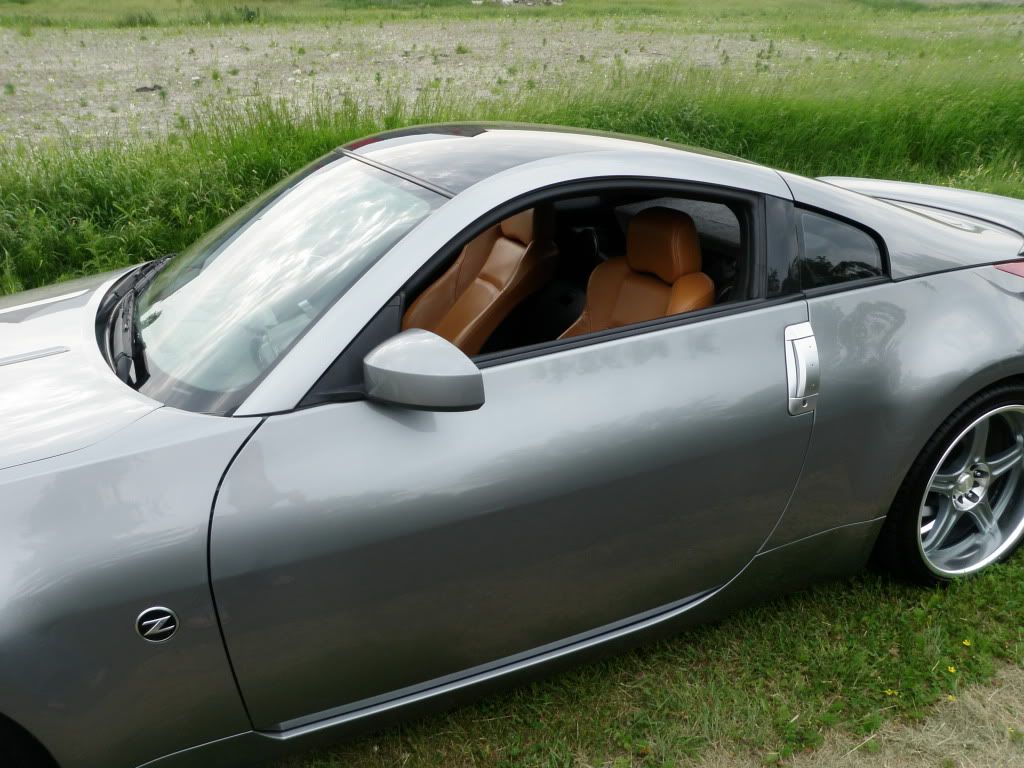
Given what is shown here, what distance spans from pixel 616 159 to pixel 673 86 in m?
6.24

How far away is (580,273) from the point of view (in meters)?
3.01

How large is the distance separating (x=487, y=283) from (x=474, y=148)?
65 centimetres

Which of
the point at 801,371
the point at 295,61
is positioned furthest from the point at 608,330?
the point at 295,61

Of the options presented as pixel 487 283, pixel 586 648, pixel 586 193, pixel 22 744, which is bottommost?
pixel 586 648

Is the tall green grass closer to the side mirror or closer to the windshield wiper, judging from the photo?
the windshield wiper

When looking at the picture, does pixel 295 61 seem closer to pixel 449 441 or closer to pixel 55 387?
pixel 55 387

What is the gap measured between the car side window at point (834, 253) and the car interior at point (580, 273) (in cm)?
21

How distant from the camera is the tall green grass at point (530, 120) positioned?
5.16 meters

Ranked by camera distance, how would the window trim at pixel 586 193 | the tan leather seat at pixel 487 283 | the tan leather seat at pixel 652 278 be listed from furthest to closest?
the tan leather seat at pixel 487 283 < the tan leather seat at pixel 652 278 < the window trim at pixel 586 193

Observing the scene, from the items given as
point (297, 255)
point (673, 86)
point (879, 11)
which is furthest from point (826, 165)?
point (879, 11)

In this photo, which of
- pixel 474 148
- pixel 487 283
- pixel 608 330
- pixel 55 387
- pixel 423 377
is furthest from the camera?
pixel 487 283

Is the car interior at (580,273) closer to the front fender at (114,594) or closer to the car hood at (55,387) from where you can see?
the car hood at (55,387)

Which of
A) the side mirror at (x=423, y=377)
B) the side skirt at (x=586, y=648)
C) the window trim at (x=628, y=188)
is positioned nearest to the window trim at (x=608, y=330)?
the window trim at (x=628, y=188)

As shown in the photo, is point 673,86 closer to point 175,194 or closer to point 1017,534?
point 175,194
